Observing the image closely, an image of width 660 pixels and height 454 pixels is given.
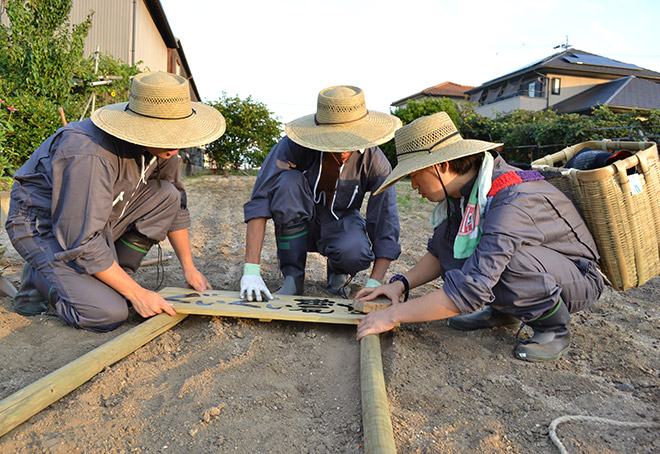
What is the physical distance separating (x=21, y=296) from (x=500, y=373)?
2437 mm

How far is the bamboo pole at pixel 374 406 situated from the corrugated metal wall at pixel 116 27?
389 inches

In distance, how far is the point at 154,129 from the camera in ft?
7.59

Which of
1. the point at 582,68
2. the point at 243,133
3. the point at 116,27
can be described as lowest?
the point at 243,133

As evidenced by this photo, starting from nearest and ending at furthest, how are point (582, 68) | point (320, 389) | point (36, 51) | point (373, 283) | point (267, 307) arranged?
point (320, 389), point (267, 307), point (373, 283), point (36, 51), point (582, 68)

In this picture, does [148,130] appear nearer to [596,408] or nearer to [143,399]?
[143,399]

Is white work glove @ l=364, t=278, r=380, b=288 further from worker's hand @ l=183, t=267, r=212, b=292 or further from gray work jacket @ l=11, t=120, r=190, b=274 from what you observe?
gray work jacket @ l=11, t=120, r=190, b=274

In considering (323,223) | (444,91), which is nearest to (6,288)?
(323,223)

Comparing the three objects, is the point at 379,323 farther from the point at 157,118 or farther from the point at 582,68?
the point at 582,68

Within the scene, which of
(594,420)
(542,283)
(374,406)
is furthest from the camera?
(542,283)

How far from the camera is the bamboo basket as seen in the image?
2.14m

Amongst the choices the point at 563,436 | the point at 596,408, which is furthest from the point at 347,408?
the point at 596,408

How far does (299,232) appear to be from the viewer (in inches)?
118

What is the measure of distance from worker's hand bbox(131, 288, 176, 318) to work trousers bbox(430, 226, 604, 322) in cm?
158

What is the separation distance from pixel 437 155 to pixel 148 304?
1.55 meters
